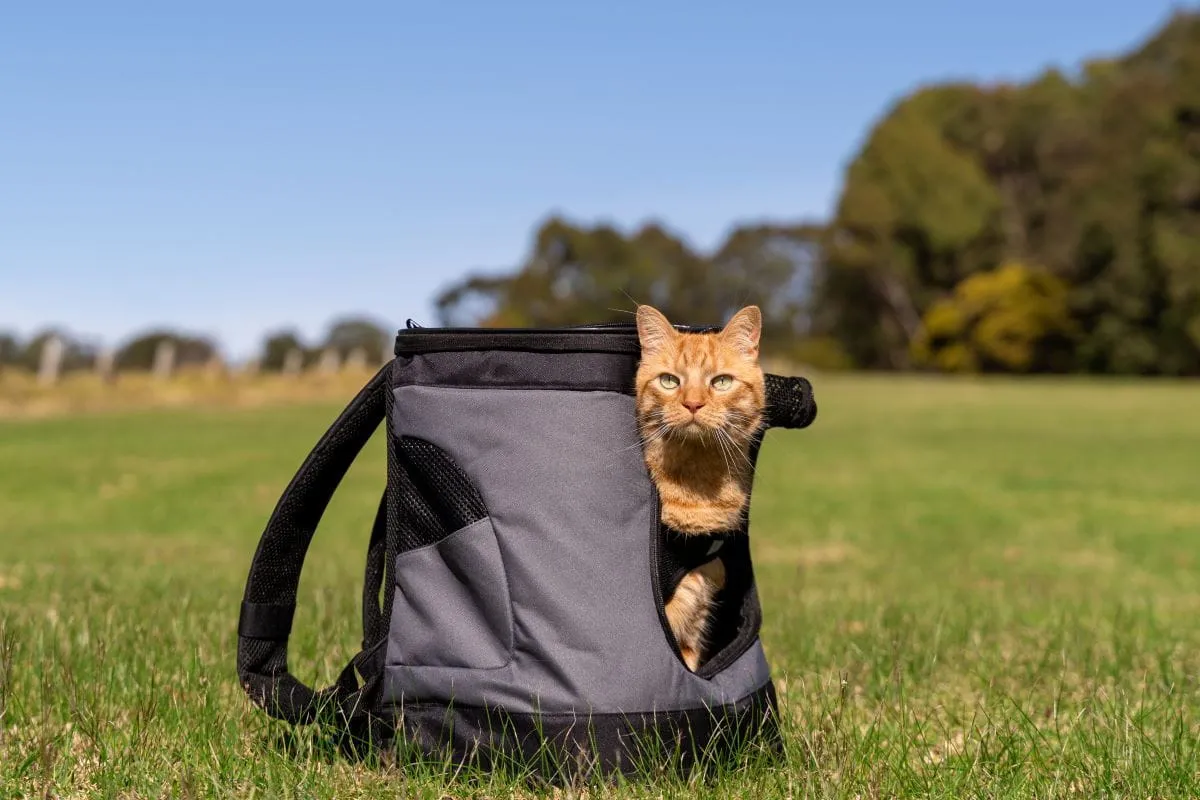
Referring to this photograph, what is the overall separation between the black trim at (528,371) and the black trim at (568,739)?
87cm

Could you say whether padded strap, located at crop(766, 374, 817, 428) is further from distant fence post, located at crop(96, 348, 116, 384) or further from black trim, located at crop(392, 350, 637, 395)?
distant fence post, located at crop(96, 348, 116, 384)

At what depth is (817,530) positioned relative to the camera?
42.1ft

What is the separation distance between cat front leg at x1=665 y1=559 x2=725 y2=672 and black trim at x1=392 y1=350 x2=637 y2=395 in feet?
2.03

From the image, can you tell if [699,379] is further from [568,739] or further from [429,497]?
[568,739]

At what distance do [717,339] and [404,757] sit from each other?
1506mm

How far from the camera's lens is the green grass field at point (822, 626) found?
119 inches


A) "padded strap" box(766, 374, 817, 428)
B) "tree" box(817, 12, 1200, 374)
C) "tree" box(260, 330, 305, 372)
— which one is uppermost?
"tree" box(817, 12, 1200, 374)

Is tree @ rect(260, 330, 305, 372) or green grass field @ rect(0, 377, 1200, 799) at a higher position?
tree @ rect(260, 330, 305, 372)

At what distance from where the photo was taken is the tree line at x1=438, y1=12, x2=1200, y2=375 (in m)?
52.6

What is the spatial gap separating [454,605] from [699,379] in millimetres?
950

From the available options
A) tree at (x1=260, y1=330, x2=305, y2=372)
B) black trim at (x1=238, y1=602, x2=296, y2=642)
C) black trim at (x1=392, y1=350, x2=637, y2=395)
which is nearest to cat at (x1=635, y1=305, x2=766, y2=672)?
black trim at (x1=392, y1=350, x2=637, y2=395)

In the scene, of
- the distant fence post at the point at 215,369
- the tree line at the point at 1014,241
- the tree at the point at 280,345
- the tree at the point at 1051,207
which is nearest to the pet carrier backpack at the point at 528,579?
the distant fence post at the point at 215,369

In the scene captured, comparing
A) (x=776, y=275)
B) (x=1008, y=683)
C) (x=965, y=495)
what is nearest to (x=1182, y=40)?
(x=776, y=275)

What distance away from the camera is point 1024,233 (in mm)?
68438
